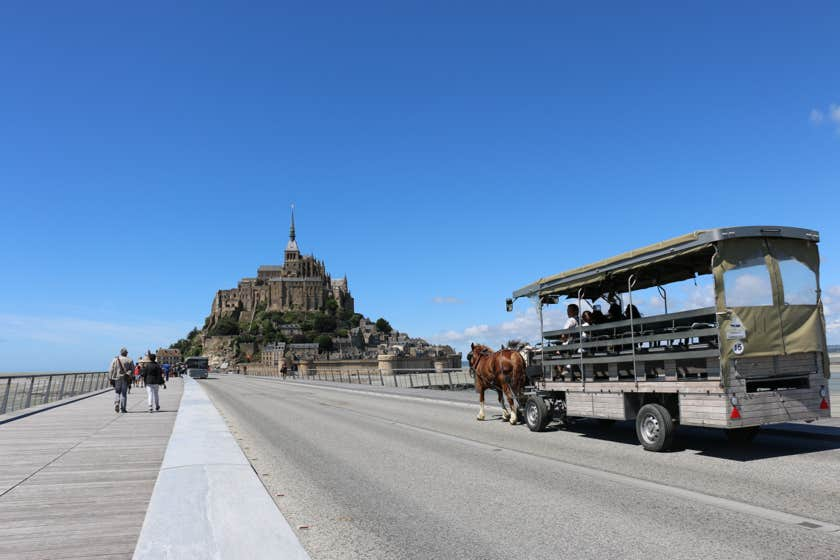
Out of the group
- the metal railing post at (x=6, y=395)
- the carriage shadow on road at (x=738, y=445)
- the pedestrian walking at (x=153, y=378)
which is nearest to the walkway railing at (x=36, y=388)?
the metal railing post at (x=6, y=395)

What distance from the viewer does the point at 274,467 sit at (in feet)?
31.6

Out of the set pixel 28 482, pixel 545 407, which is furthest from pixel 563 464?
pixel 28 482

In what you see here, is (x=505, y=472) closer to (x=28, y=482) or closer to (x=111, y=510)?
(x=111, y=510)

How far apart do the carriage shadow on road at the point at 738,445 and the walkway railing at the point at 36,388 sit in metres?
16.6

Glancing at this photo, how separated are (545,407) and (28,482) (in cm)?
968

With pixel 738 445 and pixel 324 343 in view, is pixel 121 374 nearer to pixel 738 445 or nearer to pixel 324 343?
pixel 738 445

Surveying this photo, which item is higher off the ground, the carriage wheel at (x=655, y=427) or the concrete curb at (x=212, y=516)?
the carriage wheel at (x=655, y=427)

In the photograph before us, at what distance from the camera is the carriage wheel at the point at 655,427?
32.3 feet

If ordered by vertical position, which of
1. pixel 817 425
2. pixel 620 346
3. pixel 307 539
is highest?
pixel 620 346

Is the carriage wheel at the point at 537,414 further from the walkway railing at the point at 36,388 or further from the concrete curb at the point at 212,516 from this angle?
the walkway railing at the point at 36,388

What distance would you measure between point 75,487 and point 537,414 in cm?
925

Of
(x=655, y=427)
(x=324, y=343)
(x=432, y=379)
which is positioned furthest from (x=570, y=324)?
(x=324, y=343)

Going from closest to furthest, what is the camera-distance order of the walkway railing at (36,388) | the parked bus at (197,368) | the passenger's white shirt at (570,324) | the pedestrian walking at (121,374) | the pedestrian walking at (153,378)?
the passenger's white shirt at (570,324), the walkway railing at (36,388), the pedestrian walking at (121,374), the pedestrian walking at (153,378), the parked bus at (197,368)

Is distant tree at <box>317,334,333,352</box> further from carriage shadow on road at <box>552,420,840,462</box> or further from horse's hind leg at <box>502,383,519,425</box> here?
carriage shadow on road at <box>552,420,840,462</box>
